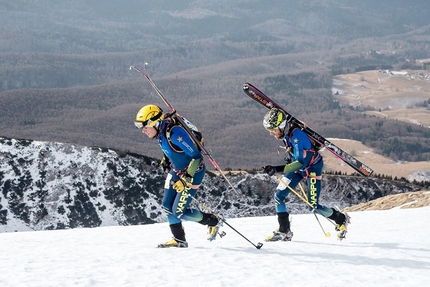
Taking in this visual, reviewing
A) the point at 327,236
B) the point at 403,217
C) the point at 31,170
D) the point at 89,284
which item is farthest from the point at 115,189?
the point at 89,284

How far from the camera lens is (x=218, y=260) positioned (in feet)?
35.7

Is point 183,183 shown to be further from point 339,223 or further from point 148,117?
point 339,223

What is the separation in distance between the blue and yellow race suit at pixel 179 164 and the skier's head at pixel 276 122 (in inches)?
73.5

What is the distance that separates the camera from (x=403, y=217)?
63.1 ft

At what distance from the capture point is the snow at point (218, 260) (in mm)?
9461

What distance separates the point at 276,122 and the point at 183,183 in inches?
105

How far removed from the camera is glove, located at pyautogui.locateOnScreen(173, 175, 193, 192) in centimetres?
1195

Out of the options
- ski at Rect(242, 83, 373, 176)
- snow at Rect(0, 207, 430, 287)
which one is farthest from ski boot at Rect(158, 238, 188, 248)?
ski at Rect(242, 83, 373, 176)

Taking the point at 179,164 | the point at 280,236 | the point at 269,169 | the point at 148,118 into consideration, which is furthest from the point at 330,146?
the point at 148,118

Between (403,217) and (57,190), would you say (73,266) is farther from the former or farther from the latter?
(57,190)

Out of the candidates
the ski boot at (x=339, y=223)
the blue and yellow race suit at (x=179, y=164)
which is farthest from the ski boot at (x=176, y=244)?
the ski boot at (x=339, y=223)

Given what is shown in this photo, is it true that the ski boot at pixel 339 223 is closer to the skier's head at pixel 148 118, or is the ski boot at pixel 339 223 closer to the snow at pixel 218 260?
the snow at pixel 218 260

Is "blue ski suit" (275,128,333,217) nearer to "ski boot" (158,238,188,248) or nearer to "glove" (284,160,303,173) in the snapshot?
"glove" (284,160,303,173)

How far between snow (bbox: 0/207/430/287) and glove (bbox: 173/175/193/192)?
51.3 inches
